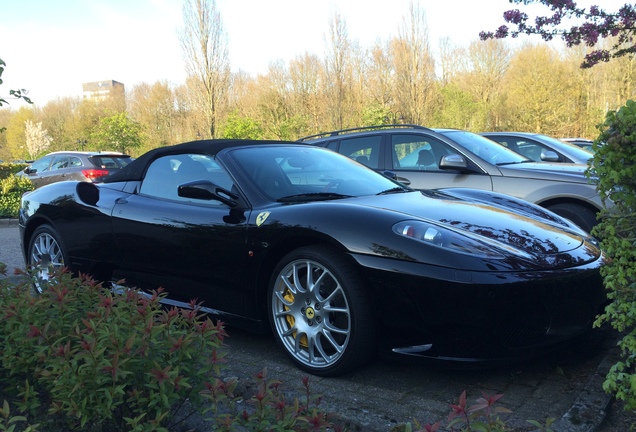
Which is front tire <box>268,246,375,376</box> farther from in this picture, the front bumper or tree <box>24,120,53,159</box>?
tree <box>24,120,53,159</box>

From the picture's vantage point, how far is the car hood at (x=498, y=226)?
10.1 ft

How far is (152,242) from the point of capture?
393cm

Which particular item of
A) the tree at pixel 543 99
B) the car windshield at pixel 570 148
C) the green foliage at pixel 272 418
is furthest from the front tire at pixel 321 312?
the tree at pixel 543 99

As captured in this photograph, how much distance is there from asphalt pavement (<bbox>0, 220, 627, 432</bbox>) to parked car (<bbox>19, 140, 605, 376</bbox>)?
6.8 inches

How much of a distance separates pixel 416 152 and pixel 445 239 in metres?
4.21

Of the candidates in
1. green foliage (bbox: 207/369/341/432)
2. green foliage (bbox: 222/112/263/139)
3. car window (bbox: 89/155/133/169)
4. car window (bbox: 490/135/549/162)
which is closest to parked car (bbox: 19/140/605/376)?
green foliage (bbox: 207/369/341/432)

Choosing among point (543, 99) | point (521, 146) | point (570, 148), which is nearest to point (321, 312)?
point (570, 148)

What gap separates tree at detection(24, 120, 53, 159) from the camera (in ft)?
176

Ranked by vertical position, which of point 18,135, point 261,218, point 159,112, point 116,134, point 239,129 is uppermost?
point 159,112

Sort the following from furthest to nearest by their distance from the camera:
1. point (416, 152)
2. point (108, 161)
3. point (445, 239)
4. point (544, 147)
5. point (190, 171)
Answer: point (108, 161) < point (544, 147) < point (416, 152) < point (190, 171) < point (445, 239)

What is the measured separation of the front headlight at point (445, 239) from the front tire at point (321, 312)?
0.35m

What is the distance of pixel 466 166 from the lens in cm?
636

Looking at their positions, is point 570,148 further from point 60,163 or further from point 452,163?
point 60,163

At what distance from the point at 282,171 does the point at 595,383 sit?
87.6 inches
